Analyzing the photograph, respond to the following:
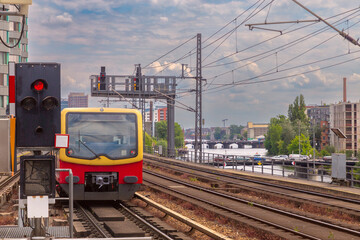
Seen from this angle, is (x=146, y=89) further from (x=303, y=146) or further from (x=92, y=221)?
(x=303, y=146)

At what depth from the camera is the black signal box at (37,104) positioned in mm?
7965

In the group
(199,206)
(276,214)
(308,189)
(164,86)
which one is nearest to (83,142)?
(199,206)

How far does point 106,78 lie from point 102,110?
43.4 m

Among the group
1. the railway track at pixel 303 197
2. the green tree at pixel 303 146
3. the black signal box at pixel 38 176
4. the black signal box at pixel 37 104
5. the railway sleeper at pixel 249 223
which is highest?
the black signal box at pixel 37 104

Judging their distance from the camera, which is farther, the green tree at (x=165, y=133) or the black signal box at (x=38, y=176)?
the green tree at (x=165, y=133)

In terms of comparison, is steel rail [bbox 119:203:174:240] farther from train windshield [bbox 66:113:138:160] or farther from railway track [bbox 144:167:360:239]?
railway track [bbox 144:167:360:239]

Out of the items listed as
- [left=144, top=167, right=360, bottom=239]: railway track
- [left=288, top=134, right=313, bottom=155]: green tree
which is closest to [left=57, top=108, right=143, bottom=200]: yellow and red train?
[left=144, top=167, right=360, bottom=239]: railway track

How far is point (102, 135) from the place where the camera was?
50.2 feet

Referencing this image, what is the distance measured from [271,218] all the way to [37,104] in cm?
775

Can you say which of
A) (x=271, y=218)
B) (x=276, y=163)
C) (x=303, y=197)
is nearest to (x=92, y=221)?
(x=271, y=218)

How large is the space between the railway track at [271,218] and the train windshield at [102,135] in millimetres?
2916

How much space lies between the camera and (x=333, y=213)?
15.2 meters

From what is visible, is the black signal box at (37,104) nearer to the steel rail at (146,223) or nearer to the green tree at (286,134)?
the steel rail at (146,223)

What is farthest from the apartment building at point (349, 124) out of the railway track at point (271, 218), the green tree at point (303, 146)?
the railway track at point (271, 218)
